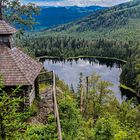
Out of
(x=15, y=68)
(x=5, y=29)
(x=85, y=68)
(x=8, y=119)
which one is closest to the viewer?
(x=8, y=119)

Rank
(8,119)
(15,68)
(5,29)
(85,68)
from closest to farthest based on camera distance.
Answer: (8,119) < (15,68) < (5,29) < (85,68)

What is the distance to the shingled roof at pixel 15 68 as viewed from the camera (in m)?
28.8

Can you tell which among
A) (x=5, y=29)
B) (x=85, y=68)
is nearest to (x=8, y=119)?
(x=5, y=29)

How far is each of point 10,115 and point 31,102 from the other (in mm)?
18608

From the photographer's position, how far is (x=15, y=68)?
29906mm

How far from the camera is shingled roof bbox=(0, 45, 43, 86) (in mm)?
28828

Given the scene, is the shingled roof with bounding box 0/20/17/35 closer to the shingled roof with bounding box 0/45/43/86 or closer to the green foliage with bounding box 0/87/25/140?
the shingled roof with bounding box 0/45/43/86

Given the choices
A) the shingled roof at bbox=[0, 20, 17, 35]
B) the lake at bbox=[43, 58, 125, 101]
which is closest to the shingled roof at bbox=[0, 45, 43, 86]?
the shingled roof at bbox=[0, 20, 17, 35]

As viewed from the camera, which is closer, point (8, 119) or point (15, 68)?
point (8, 119)

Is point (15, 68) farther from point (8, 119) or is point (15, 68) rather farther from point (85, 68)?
point (85, 68)

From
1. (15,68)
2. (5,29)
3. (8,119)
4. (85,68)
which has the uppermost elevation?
(5,29)

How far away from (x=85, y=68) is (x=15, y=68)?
467 ft

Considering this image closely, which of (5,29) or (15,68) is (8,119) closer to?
(15,68)

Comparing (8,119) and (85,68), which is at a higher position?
(8,119)
